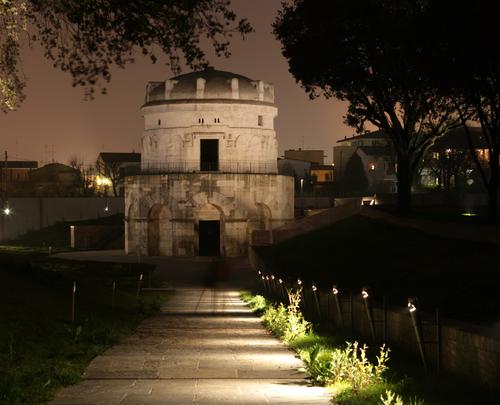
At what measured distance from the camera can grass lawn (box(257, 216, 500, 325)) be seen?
2420cm

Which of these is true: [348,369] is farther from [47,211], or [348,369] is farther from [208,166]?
[47,211]

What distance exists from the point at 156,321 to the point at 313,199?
226 feet

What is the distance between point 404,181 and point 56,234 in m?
42.3

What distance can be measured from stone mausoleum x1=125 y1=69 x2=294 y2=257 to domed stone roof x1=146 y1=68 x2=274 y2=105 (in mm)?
74

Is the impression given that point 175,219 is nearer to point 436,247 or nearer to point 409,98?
point 409,98

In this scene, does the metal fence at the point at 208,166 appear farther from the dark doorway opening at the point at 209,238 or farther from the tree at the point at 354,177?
the tree at the point at 354,177

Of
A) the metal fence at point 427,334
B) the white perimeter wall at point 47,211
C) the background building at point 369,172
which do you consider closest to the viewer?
the metal fence at point 427,334

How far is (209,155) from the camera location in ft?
242

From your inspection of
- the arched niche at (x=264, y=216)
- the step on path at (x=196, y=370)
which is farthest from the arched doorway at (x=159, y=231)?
the step on path at (x=196, y=370)

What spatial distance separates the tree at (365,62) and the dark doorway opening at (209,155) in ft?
69.8

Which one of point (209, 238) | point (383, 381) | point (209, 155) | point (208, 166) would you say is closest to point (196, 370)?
point (383, 381)

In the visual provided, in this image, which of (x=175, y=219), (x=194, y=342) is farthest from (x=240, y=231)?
(x=194, y=342)

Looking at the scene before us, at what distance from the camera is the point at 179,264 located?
64.7m

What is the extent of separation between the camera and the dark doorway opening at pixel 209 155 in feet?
241
